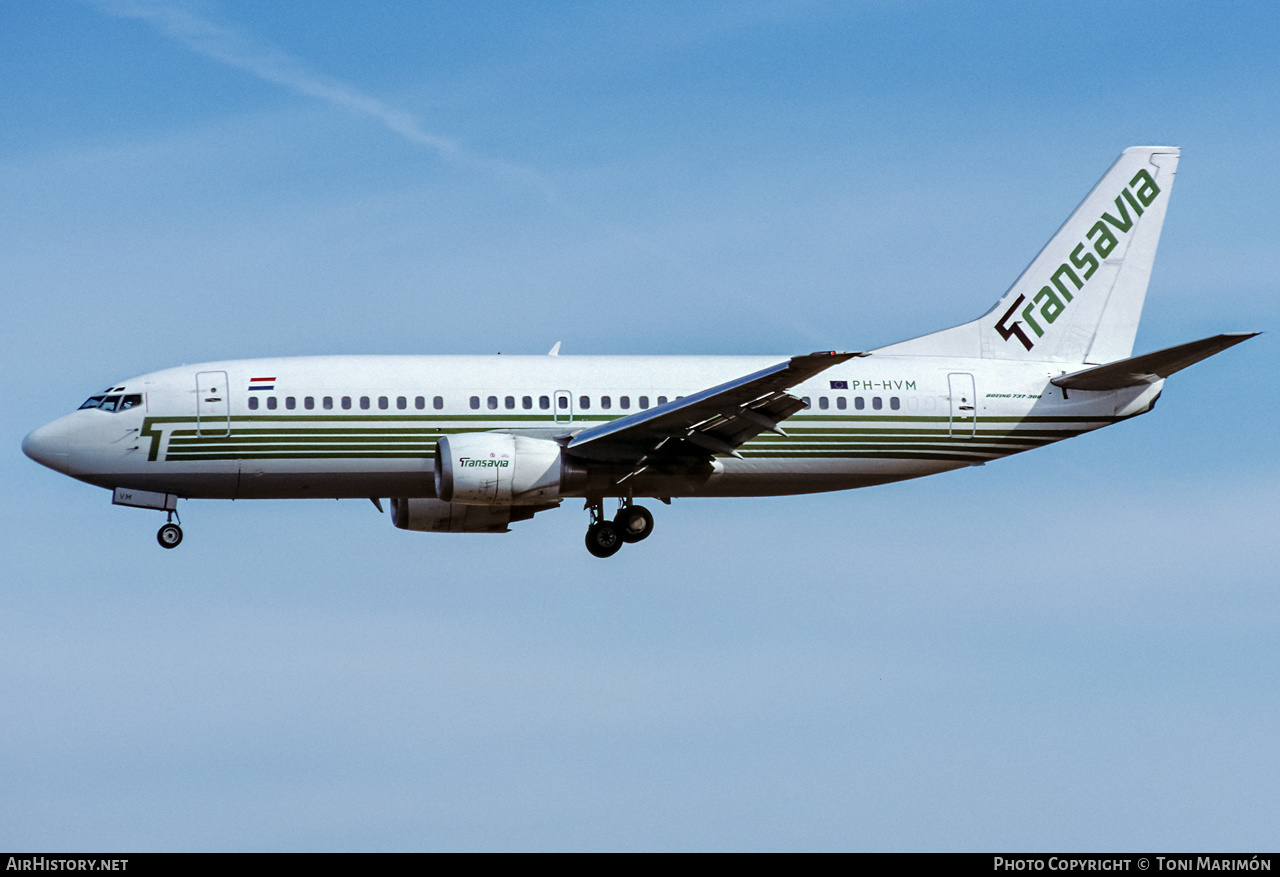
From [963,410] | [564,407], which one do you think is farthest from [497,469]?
[963,410]

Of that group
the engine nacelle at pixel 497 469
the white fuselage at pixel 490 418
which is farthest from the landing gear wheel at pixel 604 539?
the engine nacelle at pixel 497 469

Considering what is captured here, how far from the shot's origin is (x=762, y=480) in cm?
3706

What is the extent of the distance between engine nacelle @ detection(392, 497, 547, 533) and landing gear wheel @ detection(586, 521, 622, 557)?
5.80ft

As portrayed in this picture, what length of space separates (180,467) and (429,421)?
17.6ft

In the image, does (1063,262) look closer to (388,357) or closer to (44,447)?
(388,357)

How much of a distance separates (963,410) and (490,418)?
35.8 feet

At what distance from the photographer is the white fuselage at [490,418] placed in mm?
34906

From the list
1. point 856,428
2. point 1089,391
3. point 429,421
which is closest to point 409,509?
point 429,421

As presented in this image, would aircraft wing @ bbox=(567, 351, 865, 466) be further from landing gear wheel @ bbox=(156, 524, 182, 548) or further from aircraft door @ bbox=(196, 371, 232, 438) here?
landing gear wheel @ bbox=(156, 524, 182, 548)

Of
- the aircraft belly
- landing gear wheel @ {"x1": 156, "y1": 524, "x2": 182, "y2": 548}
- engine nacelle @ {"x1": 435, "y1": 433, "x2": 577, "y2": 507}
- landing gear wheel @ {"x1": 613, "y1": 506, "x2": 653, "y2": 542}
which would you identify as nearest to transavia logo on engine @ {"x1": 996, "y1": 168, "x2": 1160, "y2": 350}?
the aircraft belly

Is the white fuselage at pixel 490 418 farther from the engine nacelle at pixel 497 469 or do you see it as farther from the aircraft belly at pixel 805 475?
the engine nacelle at pixel 497 469

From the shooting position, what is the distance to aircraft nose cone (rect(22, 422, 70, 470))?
3497cm

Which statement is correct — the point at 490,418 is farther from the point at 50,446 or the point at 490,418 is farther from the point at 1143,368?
the point at 1143,368

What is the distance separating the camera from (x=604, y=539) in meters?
37.1
